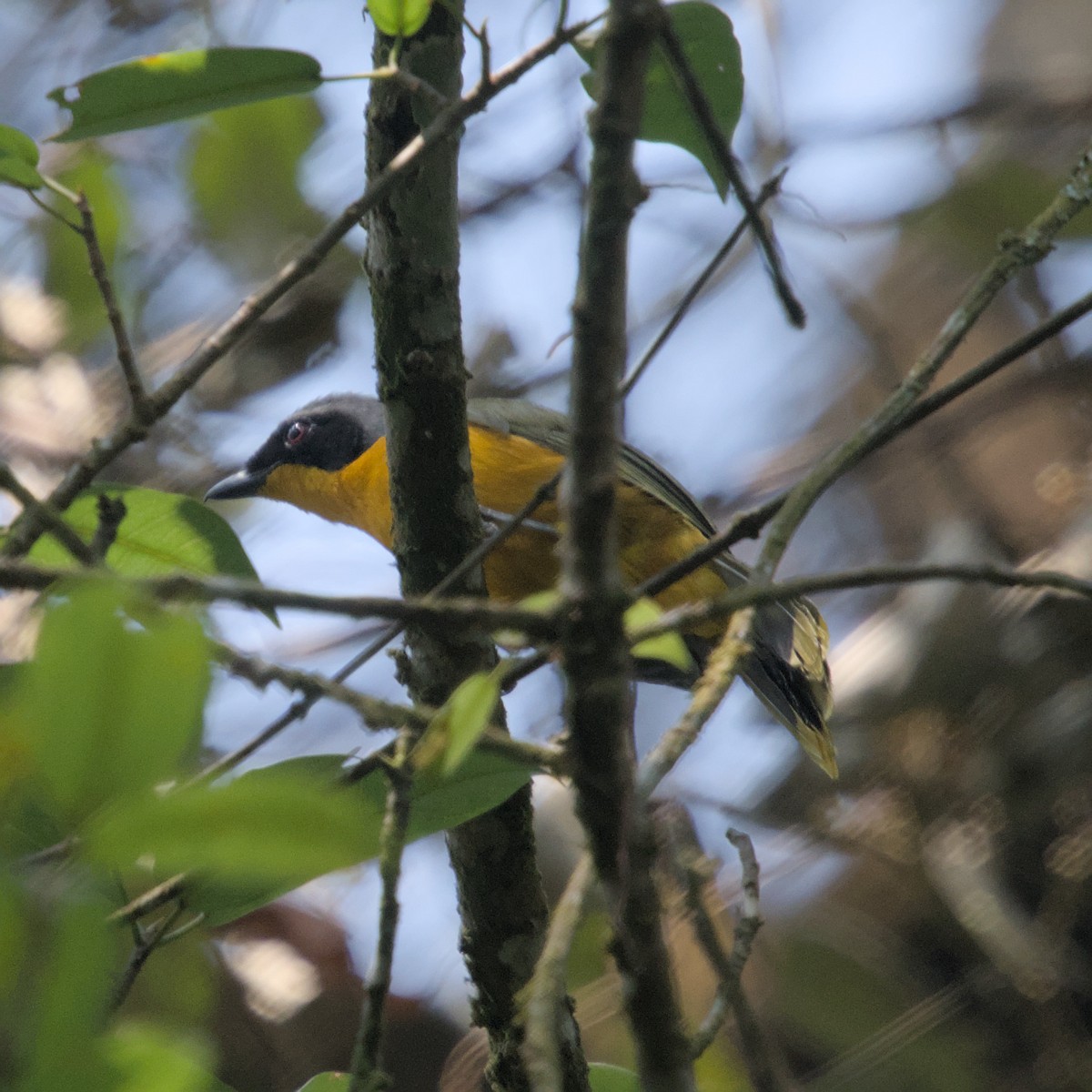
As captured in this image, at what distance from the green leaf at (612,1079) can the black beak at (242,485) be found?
3108mm

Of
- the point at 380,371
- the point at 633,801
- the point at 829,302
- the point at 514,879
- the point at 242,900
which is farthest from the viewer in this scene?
the point at 829,302

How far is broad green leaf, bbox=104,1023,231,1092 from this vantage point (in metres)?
0.72

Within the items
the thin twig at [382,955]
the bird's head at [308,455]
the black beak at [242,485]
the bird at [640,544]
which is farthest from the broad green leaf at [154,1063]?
the black beak at [242,485]

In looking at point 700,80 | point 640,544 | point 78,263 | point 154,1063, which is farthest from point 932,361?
point 78,263

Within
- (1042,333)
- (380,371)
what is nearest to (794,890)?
(380,371)

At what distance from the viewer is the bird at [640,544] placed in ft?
11.8

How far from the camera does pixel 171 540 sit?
6.08ft

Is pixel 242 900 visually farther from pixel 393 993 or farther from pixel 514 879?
pixel 393 993

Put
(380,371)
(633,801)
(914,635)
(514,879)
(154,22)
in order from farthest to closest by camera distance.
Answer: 1. (154,22)
2. (914,635)
3. (514,879)
4. (380,371)
5. (633,801)

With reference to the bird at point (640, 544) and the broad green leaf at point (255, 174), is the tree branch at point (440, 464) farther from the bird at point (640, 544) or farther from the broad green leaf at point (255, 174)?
the broad green leaf at point (255, 174)

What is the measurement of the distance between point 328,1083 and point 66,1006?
3.22ft

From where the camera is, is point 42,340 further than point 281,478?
Yes

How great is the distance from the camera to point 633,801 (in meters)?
1.11

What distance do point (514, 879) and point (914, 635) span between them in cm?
345
